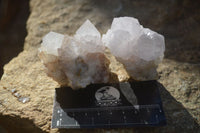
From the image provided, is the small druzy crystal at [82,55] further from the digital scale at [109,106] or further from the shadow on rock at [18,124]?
the shadow on rock at [18,124]

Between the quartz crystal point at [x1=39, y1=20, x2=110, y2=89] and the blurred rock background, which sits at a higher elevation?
the blurred rock background

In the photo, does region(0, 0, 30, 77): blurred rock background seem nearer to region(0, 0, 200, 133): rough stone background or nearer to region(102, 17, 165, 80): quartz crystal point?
region(0, 0, 200, 133): rough stone background

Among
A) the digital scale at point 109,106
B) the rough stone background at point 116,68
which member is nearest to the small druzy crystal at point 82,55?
the digital scale at point 109,106

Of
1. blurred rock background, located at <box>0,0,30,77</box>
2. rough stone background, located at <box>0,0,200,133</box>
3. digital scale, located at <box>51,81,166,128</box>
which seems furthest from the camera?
blurred rock background, located at <box>0,0,30,77</box>

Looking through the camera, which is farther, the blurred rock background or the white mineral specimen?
the blurred rock background

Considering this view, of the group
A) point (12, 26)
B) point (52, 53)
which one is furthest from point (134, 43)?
point (12, 26)

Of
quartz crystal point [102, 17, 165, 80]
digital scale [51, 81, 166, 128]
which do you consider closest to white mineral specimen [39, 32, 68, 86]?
digital scale [51, 81, 166, 128]

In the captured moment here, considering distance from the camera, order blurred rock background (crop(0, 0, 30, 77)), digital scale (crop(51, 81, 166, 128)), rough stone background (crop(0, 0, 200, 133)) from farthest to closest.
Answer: blurred rock background (crop(0, 0, 30, 77))
rough stone background (crop(0, 0, 200, 133))
digital scale (crop(51, 81, 166, 128))
